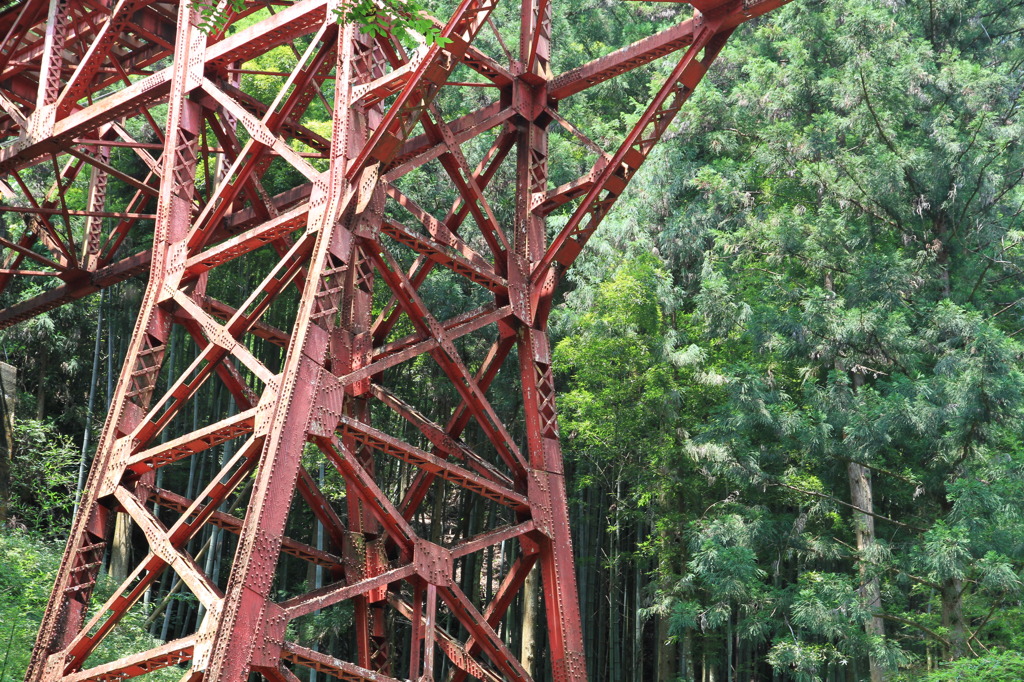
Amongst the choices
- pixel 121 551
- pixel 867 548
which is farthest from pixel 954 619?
pixel 121 551

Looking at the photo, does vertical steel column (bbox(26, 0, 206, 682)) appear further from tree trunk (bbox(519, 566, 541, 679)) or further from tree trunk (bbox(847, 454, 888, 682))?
tree trunk (bbox(519, 566, 541, 679))

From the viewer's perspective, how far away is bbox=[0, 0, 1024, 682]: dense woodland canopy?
11.4m

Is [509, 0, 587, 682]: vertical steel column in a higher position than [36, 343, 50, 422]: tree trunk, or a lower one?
lower

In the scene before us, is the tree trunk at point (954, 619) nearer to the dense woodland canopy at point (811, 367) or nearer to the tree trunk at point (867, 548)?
the dense woodland canopy at point (811, 367)

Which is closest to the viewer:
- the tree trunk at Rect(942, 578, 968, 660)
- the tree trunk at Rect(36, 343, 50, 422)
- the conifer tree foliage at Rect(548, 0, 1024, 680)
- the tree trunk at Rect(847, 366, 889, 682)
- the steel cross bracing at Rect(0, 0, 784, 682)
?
the steel cross bracing at Rect(0, 0, 784, 682)

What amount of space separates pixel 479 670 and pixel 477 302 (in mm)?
9929

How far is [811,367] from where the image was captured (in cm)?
1349

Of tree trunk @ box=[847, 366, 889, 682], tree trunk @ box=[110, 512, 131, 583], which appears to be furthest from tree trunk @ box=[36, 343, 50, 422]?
tree trunk @ box=[847, 366, 889, 682]

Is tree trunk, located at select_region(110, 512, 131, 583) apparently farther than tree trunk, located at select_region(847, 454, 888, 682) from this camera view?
Yes

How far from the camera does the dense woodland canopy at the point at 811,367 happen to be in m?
11.4

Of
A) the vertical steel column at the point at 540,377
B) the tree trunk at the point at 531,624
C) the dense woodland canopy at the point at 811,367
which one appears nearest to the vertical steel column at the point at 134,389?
the vertical steel column at the point at 540,377

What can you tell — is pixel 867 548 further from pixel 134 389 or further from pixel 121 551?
pixel 121 551

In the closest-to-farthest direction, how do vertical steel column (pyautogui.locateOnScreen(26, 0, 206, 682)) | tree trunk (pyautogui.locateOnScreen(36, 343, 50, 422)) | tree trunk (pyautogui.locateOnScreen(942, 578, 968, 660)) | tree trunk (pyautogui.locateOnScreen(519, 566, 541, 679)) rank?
vertical steel column (pyautogui.locateOnScreen(26, 0, 206, 682)), tree trunk (pyautogui.locateOnScreen(942, 578, 968, 660)), tree trunk (pyautogui.locateOnScreen(519, 566, 541, 679)), tree trunk (pyautogui.locateOnScreen(36, 343, 50, 422))

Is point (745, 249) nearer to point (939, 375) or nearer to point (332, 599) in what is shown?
point (939, 375)
